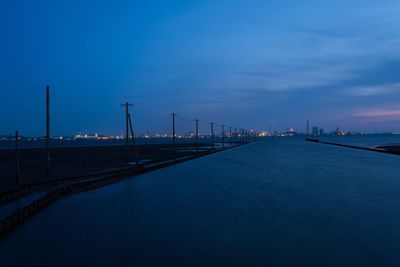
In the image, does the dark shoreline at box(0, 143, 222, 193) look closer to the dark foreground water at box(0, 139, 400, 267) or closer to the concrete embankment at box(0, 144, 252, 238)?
the concrete embankment at box(0, 144, 252, 238)

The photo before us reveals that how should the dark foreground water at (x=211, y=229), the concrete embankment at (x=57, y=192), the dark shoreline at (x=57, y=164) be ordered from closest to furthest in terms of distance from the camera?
the dark foreground water at (x=211, y=229) → the concrete embankment at (x=57, y=192) → the dark shoreline at (x=57, y=164)

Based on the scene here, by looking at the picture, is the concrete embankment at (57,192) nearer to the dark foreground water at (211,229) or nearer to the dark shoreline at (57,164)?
the dark foreground water at (211,229)

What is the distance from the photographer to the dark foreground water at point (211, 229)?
10031 millimetres

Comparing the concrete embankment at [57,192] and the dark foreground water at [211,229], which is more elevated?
the concrete embankment at [57,192]

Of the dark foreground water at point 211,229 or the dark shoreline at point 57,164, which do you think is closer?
the dark foreground water at point 211,229

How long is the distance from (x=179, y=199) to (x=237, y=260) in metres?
9.98

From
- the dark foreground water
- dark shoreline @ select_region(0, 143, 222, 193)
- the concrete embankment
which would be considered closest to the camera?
the dark foreground water

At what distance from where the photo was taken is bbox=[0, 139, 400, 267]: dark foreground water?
10031 millimetres

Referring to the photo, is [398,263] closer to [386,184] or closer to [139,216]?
[139,216]

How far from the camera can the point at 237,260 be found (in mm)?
9805

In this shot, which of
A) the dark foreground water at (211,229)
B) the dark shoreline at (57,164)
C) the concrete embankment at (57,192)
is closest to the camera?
the dark foreground water at (211,229)

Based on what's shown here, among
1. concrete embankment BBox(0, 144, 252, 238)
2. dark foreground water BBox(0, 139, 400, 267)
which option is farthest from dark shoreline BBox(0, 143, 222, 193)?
dark foreground water BBox(0, 139, 400, 267)

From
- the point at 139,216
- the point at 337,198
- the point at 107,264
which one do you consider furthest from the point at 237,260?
the point at 337,198

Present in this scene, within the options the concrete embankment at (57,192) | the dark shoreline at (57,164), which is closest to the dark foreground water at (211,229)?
the concrete embankment at (57,192)
